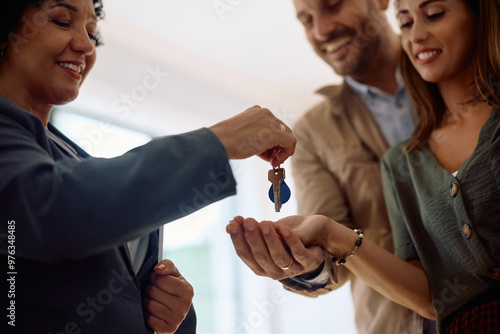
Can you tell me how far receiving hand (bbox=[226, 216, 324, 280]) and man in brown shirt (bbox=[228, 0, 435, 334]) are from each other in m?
0.32

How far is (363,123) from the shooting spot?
1673mm

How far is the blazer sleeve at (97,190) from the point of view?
0.70 meters

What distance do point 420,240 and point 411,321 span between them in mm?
246

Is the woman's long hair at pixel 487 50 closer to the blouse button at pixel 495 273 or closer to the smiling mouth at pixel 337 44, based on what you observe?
the blouse button at pixel 495 273

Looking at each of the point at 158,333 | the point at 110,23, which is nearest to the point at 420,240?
the point at 158,333

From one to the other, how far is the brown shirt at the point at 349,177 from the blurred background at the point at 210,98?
1.57 metres

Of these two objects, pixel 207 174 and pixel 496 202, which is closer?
pixel 207 174

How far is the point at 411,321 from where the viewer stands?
1.29 metres

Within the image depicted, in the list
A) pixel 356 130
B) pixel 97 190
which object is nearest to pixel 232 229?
pixel 97 190

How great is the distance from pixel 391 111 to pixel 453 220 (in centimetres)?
66

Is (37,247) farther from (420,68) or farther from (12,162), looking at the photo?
(420,68)

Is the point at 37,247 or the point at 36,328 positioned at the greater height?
the point at 37,247

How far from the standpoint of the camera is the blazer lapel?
162 cm

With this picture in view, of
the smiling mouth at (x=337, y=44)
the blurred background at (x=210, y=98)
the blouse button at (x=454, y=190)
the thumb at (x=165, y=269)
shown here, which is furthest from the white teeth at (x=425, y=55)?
the blurred background at (x=210, y=98)
